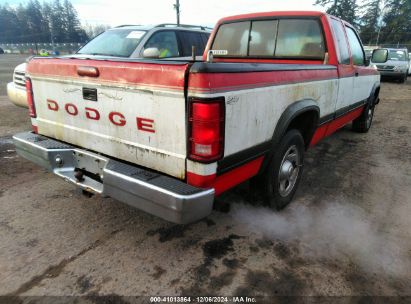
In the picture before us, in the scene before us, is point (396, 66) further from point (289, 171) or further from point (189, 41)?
point (289, 171)

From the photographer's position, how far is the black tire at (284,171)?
304 cm

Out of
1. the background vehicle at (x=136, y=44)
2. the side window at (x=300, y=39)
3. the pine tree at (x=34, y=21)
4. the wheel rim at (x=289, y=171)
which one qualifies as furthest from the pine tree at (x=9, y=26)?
the wheel rim at (x=289, y=171)

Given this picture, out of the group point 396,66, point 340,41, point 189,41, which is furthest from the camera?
point 396,66

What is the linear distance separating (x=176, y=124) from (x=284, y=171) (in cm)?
152

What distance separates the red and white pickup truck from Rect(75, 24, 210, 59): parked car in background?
269 centimetres

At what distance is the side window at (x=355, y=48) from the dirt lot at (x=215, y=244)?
188cm

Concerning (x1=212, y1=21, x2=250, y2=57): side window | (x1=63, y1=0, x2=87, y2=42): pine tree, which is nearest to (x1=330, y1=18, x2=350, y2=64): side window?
(x1=212, y1=21, x2=250, y2=57): side window

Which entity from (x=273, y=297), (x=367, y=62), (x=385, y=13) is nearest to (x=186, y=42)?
(x=367, y=62)

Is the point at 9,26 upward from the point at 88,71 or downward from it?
upward

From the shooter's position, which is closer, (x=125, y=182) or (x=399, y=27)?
(x=125, y=182)

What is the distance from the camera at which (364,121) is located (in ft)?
21.0

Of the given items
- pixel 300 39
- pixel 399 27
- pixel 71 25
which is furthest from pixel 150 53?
pixel 71 25

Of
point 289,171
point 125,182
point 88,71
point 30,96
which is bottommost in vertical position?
point 289,171

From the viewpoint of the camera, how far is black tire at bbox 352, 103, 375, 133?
20.7 feet
